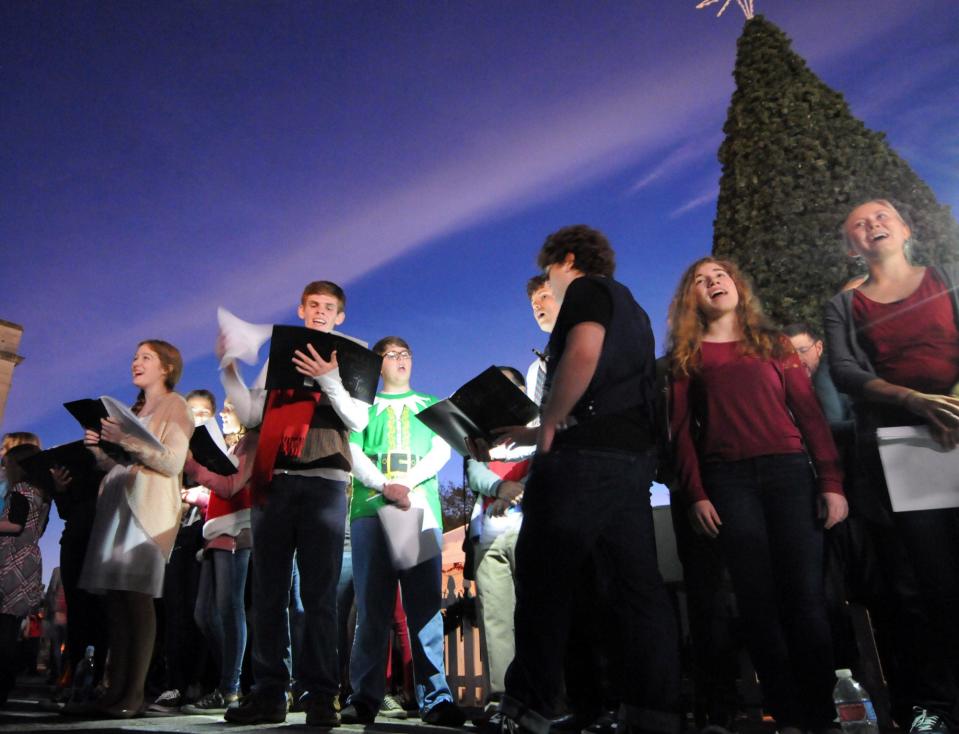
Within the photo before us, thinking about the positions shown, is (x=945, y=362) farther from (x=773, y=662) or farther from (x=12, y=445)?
(x=12, y=445)

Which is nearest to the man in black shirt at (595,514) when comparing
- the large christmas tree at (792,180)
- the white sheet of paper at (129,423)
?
the white sheet of paper at (129,423)

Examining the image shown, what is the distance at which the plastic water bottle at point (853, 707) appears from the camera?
9.87 feet

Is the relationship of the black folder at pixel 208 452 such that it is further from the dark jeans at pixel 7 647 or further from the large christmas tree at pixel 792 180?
the large christmas tree at pixel 792 180

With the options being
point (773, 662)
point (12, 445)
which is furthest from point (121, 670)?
point (773, 662)

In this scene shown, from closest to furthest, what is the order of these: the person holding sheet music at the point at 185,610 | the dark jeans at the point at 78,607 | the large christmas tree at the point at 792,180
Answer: the dark jeans at the point at 78,607 → the person holding sheet music at the point at 185,610 → the large christmas tree at the point at 792,180

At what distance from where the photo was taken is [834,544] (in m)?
3.44

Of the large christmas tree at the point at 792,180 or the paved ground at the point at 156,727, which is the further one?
the large christmas tree at the point at 792,180

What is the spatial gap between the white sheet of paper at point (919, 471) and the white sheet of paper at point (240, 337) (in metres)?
2.59

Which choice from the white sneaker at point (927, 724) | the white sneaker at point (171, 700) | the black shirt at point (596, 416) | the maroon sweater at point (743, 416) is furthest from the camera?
the white sneaker at point (171, 700)

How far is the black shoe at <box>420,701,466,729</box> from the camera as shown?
133 inches

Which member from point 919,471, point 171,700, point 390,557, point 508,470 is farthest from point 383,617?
point 919,471

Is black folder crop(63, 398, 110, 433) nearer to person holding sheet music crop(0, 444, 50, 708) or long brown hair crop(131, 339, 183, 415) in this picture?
long brown hair crop(131, 339, 183, 415)

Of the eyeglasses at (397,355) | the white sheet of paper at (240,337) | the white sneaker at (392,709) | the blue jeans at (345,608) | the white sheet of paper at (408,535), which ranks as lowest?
the white sneaker at (392,709)

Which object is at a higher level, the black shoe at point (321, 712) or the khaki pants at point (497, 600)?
the khaki pants at point (497, 600)
